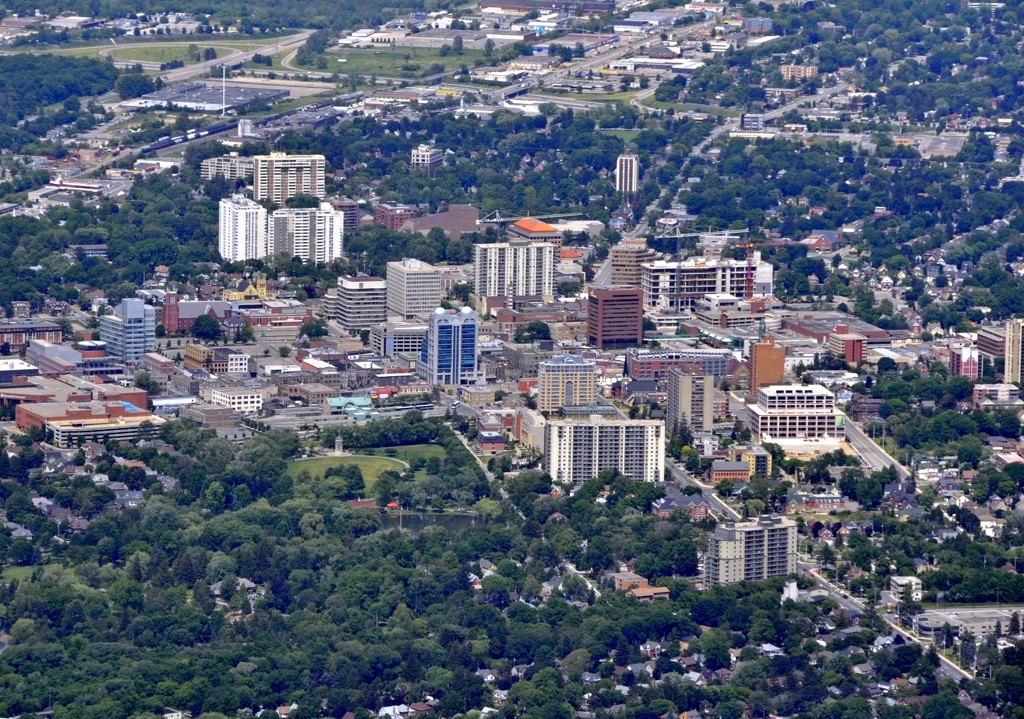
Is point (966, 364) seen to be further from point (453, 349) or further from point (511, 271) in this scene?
point (511, 271)

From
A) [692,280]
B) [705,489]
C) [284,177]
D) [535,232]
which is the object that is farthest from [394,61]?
[705,489]

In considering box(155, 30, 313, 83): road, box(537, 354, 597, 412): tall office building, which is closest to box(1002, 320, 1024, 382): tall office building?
box(537, 354, 597, 412): tall office building

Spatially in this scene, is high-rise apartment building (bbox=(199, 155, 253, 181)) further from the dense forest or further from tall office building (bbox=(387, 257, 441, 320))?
tall office building (bbox=(387, 257, 441, 320))

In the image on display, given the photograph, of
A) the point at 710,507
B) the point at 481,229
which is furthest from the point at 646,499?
the point at 481,229

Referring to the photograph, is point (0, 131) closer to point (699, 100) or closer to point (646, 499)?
point (699, 100)

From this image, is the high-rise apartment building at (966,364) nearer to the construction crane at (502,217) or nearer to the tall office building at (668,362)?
the tall office building at (668,362)

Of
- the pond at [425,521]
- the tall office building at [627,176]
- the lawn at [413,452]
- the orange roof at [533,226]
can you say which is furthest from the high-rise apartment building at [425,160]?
the pond at [425,521]
